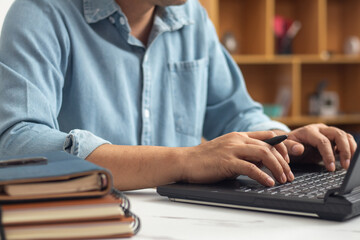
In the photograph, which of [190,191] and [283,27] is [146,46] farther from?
[283,27]

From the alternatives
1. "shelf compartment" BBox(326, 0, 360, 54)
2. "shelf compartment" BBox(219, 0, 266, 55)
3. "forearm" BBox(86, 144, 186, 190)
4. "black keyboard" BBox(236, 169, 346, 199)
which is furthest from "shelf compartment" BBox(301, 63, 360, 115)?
"forearm" BBox(86, 144, 186, 190)

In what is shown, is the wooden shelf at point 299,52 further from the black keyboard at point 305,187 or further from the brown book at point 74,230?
the brown book at point 74,230

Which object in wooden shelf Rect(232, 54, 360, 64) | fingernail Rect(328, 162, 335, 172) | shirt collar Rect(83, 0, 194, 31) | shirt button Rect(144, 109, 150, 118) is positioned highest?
shirt collar Rect(83, 0, 194, 31)

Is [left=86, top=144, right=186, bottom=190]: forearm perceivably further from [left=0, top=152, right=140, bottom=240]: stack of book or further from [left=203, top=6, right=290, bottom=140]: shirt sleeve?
[left=203, top=6, right=290, bottom=140]: shirt sleeve

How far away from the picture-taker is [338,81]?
3.95m

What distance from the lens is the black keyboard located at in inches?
28.9

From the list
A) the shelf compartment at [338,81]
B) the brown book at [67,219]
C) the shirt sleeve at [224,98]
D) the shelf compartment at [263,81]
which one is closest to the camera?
the brown book at [67,219]

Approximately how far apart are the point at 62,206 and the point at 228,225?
0.74 feet

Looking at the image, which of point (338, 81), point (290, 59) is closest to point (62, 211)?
point (290, 59)

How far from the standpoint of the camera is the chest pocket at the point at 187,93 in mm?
1473

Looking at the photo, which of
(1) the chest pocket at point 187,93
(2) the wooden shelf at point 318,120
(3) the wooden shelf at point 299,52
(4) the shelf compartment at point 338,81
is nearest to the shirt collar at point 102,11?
(1) the chest pocket at point 187,93

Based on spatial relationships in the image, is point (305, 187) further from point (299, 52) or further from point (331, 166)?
point (299, 52)

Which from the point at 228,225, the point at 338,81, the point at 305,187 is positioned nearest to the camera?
the point at 228,225

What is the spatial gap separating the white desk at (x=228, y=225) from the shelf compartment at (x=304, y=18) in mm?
3061
